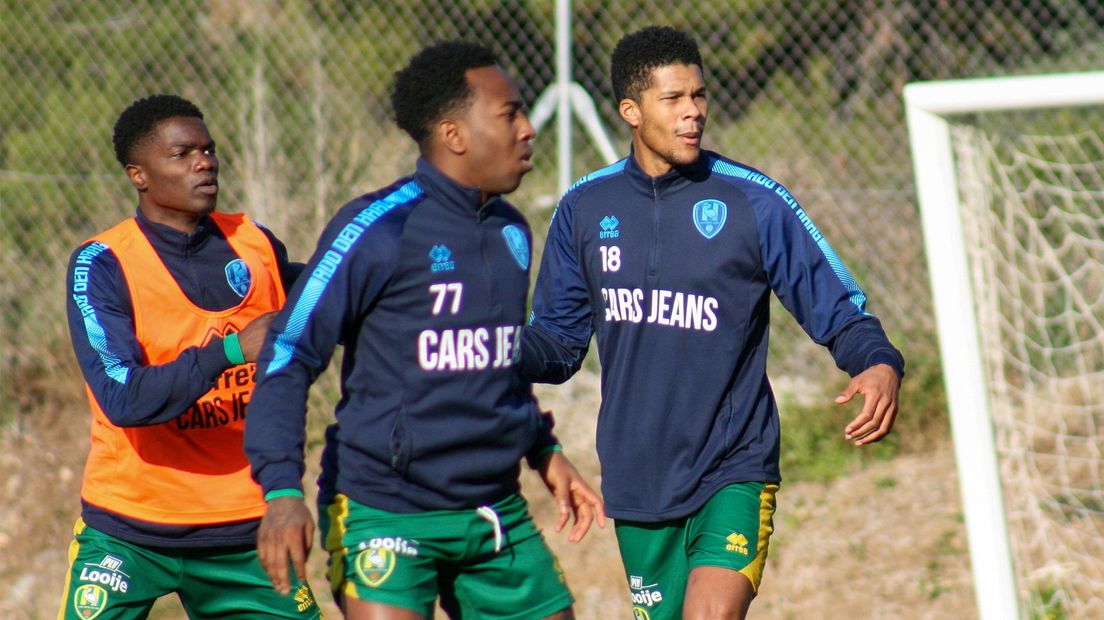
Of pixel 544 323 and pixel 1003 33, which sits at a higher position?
pixel 1003 33

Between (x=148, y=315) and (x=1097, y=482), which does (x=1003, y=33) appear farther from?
(x=148, y=315)

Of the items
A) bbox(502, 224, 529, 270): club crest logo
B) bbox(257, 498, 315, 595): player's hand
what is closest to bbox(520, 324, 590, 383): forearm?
A: bbox(502, 224, 529, 270): club crest logo

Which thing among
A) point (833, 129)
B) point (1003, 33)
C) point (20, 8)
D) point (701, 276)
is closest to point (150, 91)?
point (20, 8)

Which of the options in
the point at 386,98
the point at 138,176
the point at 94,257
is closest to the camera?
the point at 94,257

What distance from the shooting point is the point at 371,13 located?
9.49 metres

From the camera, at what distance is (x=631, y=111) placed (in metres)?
4.45

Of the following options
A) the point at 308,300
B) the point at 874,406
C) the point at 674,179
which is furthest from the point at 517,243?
the point at 874,406

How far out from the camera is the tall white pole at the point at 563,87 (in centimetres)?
809

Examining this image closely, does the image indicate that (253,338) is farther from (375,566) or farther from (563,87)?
(563,87)

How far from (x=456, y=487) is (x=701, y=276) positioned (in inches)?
42.7

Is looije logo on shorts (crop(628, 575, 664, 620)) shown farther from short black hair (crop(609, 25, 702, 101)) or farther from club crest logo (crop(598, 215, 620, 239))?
short black hair (crop(609, 25, 702, 101))

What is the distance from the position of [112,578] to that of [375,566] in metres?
0.97

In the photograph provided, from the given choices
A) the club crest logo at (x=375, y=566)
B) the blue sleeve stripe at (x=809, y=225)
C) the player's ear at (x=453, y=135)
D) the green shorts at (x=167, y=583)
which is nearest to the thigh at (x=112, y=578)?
the green shorts at (x=167, y=583)

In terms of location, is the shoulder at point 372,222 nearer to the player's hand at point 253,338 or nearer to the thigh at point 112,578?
the player's hand at point 253,338
